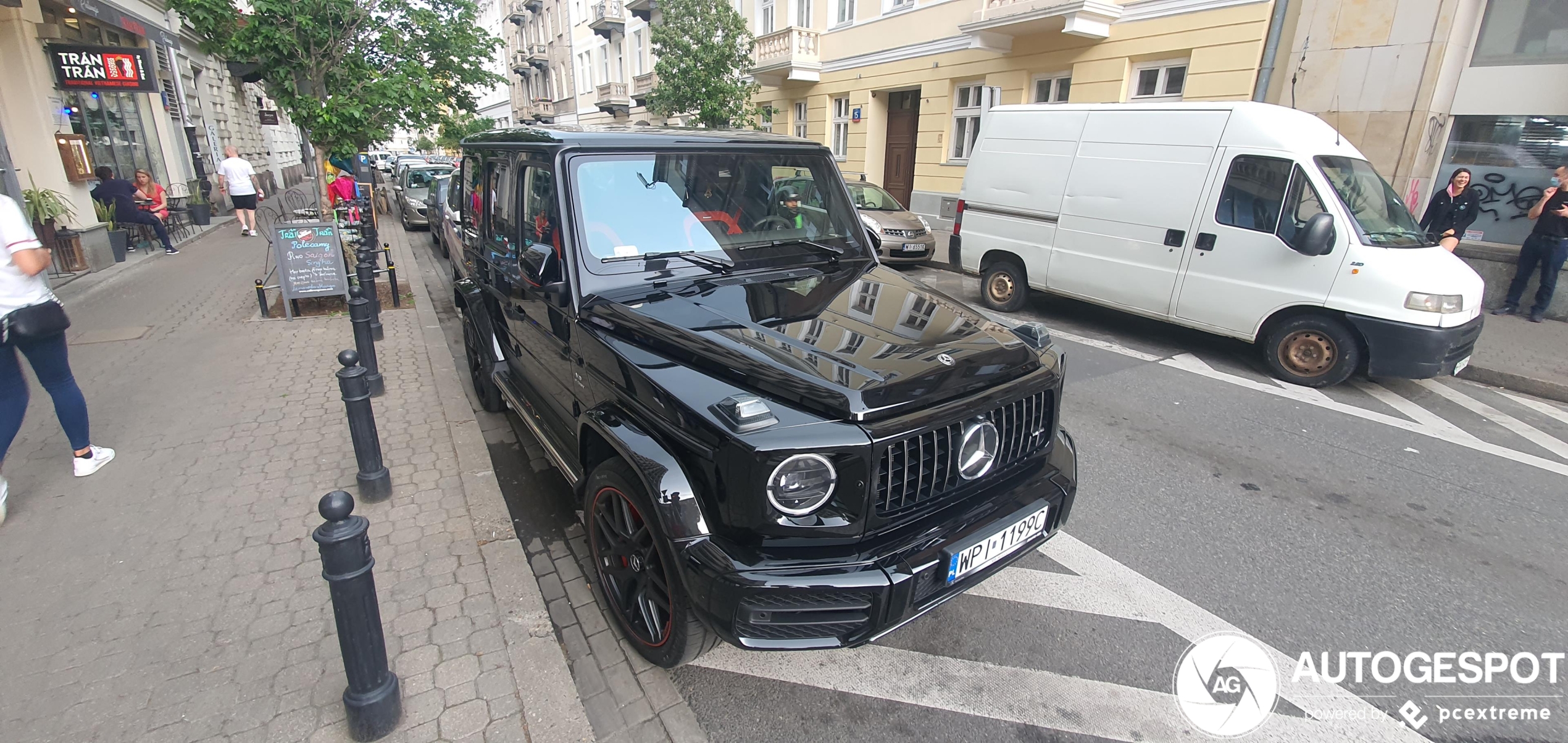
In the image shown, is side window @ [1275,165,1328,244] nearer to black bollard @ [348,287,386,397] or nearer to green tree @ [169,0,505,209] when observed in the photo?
black bollard @ [348,287,386,397]

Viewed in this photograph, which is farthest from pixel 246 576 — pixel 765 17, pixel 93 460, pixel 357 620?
pixel 765 17

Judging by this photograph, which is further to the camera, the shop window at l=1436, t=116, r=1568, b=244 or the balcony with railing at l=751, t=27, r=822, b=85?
the balcony with railing at l=751, t=27, r=822, b=85

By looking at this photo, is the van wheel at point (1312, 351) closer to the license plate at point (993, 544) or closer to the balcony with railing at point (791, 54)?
the license plate at point (993, 544)

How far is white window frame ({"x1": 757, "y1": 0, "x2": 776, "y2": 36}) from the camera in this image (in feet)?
71.9

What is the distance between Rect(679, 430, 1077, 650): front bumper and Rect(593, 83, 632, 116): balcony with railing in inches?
1349

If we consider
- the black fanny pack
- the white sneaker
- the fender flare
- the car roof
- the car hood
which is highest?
the car roof

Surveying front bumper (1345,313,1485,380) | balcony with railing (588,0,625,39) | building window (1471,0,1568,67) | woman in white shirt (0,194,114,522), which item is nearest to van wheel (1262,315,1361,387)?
front bumper (1345,313,1485,380)

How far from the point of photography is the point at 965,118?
1598cm

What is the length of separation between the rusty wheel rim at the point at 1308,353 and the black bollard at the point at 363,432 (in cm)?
732

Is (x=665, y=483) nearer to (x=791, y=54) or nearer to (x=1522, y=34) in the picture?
(x=1522, y=34)

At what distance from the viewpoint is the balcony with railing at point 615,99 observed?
33375 mm

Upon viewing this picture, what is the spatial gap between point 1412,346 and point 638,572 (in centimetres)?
653

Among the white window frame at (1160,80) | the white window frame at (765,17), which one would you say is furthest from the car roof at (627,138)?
the white window frame at (765,17)

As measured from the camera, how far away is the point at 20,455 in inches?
172
